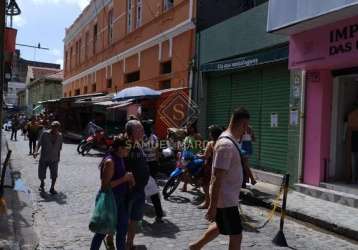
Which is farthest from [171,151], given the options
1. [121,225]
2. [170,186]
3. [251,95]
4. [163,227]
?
[121,225]

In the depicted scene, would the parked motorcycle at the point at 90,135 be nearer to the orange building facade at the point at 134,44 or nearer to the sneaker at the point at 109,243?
the orange building facade at the point at 134,44

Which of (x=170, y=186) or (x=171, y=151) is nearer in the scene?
(x=170, y=186)

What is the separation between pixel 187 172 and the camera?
10.5 m

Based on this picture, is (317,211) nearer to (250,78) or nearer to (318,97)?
(318,97)

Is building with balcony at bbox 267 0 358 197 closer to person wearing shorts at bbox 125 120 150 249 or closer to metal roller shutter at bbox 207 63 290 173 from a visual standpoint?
metal roller shutter at bbox 207 63 290 173

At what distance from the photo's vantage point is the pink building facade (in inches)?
433

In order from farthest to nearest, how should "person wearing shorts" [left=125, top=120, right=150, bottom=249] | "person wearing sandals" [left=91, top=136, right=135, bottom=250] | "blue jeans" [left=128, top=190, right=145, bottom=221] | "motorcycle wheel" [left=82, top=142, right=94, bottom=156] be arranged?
"motorcycle wheel" [left=82, top=142, right=94, bottom=156] → "blue jeans" [left=128, top=190, right=145, bottom=221] → "person wearing shorts" [left=125, top=120, right=150, bottom=249] → "person wearing sandals" [left=91, top=136, right=135, bottom=250]

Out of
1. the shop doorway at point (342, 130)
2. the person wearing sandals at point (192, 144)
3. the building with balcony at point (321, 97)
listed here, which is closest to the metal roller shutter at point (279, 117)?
the building with balcony at point (321, 97)

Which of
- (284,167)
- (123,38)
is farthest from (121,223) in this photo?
(123,38)

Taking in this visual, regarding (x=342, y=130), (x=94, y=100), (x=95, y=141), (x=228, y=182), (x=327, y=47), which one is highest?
(x=327, y=47)

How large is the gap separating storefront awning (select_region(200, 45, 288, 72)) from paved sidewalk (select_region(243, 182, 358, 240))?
3.20 meters

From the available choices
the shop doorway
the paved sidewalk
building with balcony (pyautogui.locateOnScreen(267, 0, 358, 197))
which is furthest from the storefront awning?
the paved sidewalk

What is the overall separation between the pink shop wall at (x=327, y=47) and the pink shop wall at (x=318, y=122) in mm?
388

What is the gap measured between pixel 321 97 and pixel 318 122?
0.54m
